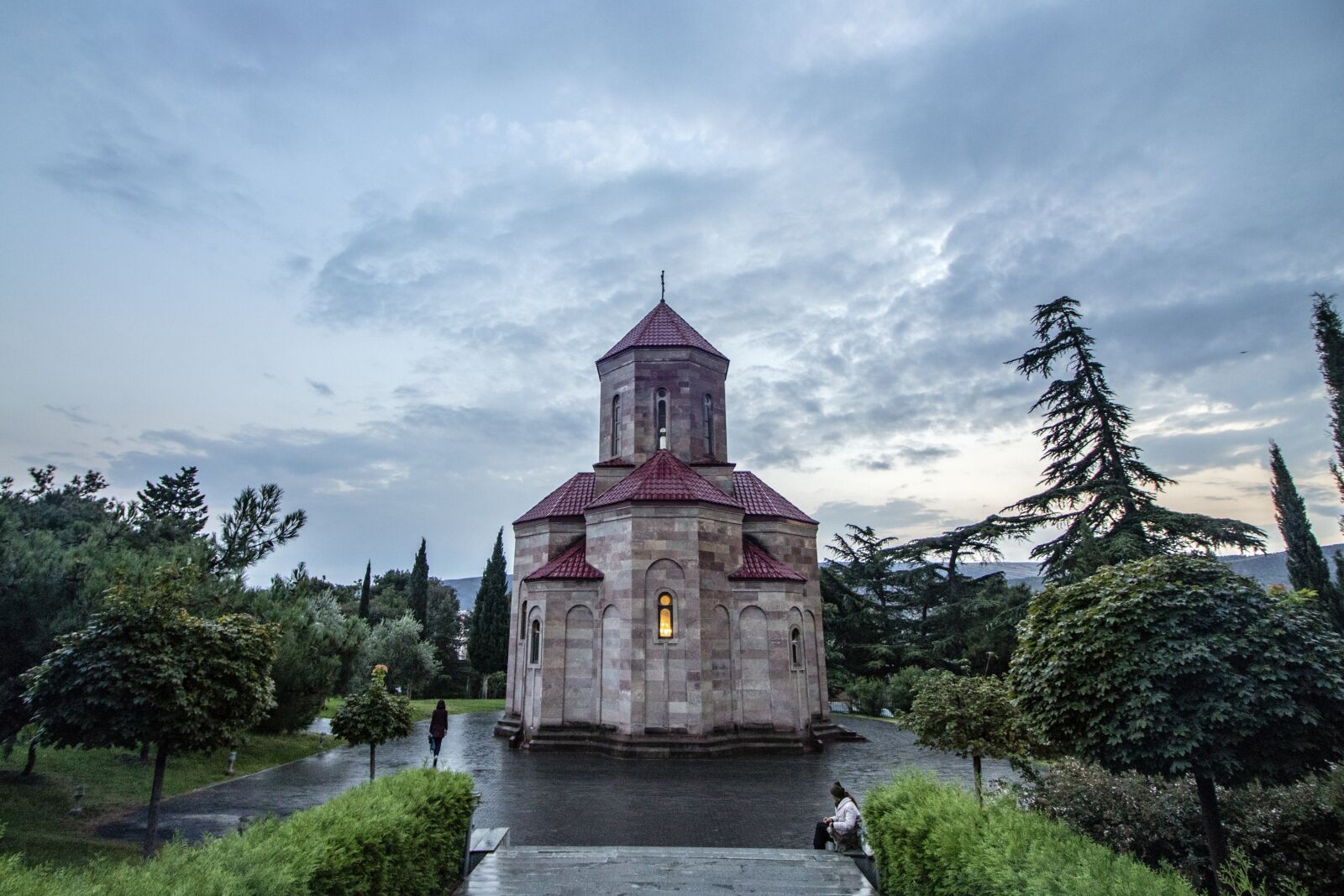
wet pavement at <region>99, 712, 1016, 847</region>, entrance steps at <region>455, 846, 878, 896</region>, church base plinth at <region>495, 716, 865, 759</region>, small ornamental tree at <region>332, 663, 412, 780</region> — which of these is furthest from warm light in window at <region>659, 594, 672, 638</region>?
entrance steps at <region>455, 846, 878, 896</region>

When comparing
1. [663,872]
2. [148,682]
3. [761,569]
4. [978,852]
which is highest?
[761,569]

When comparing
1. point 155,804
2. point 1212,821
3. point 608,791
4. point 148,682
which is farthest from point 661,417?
point 1212,821

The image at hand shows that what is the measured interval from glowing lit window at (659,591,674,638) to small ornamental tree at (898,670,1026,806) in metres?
9.32

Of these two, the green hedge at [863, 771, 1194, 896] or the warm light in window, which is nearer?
the green hedge at [863, 771, 1194, 896]

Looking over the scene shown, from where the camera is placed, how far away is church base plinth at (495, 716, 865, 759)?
18.4 m

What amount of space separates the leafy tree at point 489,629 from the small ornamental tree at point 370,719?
34465 mm

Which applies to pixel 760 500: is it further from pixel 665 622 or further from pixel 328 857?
pixel 328 857

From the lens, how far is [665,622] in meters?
19.7

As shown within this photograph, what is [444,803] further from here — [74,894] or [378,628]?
[378,628]

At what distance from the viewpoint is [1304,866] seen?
7.49 meters

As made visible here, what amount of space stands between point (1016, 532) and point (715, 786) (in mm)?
20664

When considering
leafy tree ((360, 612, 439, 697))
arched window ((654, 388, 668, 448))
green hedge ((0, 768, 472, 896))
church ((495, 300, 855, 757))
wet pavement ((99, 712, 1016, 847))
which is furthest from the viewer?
leafy tree ((360, 612, 439, 697))

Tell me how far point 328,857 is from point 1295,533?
122 ft

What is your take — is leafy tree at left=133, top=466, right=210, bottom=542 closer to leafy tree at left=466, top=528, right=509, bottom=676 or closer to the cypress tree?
leafy tree at left=466, top=528, right=509, bottom=676
